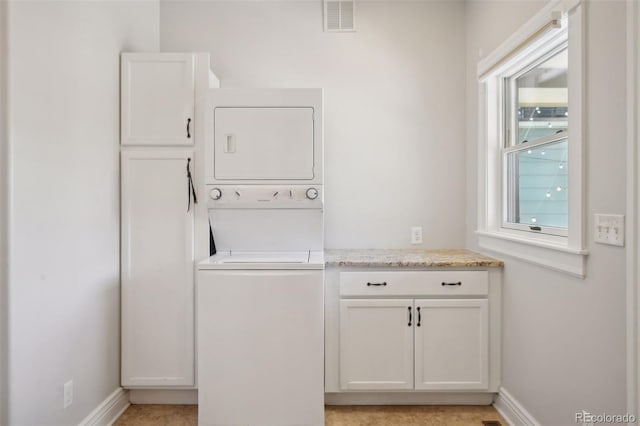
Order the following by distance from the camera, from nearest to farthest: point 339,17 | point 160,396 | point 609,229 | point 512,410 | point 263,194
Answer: point 609,229, point 512,410, point 263,194, point 160,396, point 339,17

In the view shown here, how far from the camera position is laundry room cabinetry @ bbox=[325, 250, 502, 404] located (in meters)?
2.13

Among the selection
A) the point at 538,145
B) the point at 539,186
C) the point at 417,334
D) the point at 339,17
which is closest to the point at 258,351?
the point at 417,334

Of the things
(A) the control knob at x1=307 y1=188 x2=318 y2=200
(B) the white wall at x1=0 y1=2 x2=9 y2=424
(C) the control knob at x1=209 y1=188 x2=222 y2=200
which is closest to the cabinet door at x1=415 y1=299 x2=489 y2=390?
(A) the control knob at x1=307 y1=188 x2=318 y2=200

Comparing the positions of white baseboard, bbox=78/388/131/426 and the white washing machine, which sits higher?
the white washing machine

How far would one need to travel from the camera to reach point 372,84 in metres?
2.67

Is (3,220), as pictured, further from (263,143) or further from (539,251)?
(539,251)

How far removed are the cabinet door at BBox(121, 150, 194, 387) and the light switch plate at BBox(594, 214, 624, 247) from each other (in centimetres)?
201

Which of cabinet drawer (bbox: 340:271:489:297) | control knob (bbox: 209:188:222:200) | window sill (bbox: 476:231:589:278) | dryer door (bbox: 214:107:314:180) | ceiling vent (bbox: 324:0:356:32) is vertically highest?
ceiling vent (bbox: 324:0:356:32)

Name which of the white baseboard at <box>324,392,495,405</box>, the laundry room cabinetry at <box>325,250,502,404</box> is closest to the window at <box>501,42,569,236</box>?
the laundry room cabinetry at <box>325,250,502,404</box>

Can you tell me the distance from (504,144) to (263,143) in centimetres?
153

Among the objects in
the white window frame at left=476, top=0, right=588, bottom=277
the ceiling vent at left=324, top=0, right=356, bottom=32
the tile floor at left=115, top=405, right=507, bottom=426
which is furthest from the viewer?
the ceiling vent at left=324, top=0, right=356, bottom=32

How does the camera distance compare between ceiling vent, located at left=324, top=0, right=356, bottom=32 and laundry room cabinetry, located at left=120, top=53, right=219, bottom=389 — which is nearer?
laundry room cabinetry, located at left=120, top=53, right=219, bottom=389
